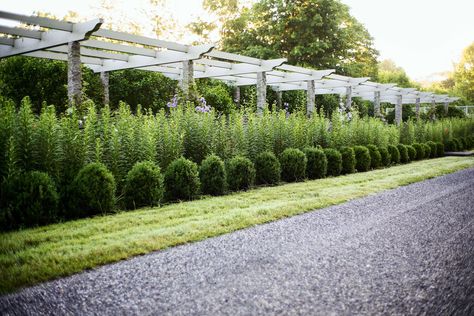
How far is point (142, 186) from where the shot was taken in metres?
5.76

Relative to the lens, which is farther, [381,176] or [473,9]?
[473,9]

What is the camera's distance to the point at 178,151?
696 cm

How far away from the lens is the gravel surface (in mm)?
2586

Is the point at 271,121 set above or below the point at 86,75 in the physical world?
below

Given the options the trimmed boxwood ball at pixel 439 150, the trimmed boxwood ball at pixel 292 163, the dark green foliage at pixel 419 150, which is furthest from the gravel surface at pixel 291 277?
the trimmed boxwood ball at pixel 439 150

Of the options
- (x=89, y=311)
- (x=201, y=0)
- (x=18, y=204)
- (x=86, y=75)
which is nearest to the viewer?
(x=89, y=311)

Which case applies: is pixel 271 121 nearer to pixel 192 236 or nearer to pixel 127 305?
pixel 192 236

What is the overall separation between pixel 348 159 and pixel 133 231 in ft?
23.4

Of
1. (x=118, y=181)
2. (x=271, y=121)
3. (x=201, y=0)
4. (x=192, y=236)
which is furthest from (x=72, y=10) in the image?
(x=192, y=236)

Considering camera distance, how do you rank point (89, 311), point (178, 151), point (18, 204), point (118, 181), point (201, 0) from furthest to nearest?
point (201, 0) → point (178, 151) → point (118, 181) → point (18, 204) → point (89, 311)

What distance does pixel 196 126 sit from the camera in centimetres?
747

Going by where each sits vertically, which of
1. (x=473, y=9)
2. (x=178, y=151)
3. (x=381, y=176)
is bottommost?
(x=381, y=176)

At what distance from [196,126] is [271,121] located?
7.24ft

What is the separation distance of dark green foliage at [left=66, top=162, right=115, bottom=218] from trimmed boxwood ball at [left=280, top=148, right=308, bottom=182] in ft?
13.4
